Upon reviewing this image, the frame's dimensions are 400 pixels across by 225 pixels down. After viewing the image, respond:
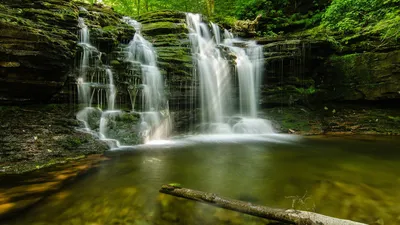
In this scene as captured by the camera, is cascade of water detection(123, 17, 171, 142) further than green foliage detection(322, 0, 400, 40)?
No

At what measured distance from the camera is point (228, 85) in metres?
11.3

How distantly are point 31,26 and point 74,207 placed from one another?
6168 mm

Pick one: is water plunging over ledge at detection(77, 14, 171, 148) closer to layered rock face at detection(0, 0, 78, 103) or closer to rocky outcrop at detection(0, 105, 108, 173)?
rocky outcrop at detection(0, 105, 108, 173)

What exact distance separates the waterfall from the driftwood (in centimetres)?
692

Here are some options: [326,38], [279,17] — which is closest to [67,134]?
[326,38]

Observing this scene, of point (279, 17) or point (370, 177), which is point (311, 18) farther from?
point (370, 177)

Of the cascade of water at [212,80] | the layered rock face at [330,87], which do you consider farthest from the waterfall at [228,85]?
the layered rock face at [330,87]

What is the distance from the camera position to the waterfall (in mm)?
10367

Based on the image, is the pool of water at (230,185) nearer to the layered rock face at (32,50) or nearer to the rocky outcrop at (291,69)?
the layered rock face at (32,50)

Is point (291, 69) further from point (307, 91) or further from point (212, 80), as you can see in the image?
point (212, 80)

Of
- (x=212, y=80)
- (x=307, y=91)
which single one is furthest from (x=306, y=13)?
(x=212, y=80)

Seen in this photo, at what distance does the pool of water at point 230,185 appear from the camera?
2775 mm

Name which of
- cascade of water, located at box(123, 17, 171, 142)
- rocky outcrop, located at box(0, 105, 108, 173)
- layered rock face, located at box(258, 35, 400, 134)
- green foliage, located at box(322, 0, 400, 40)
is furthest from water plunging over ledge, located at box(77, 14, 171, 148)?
green foliage, located at box(322, 0, 400, 40)

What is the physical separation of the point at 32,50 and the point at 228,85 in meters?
8.01
